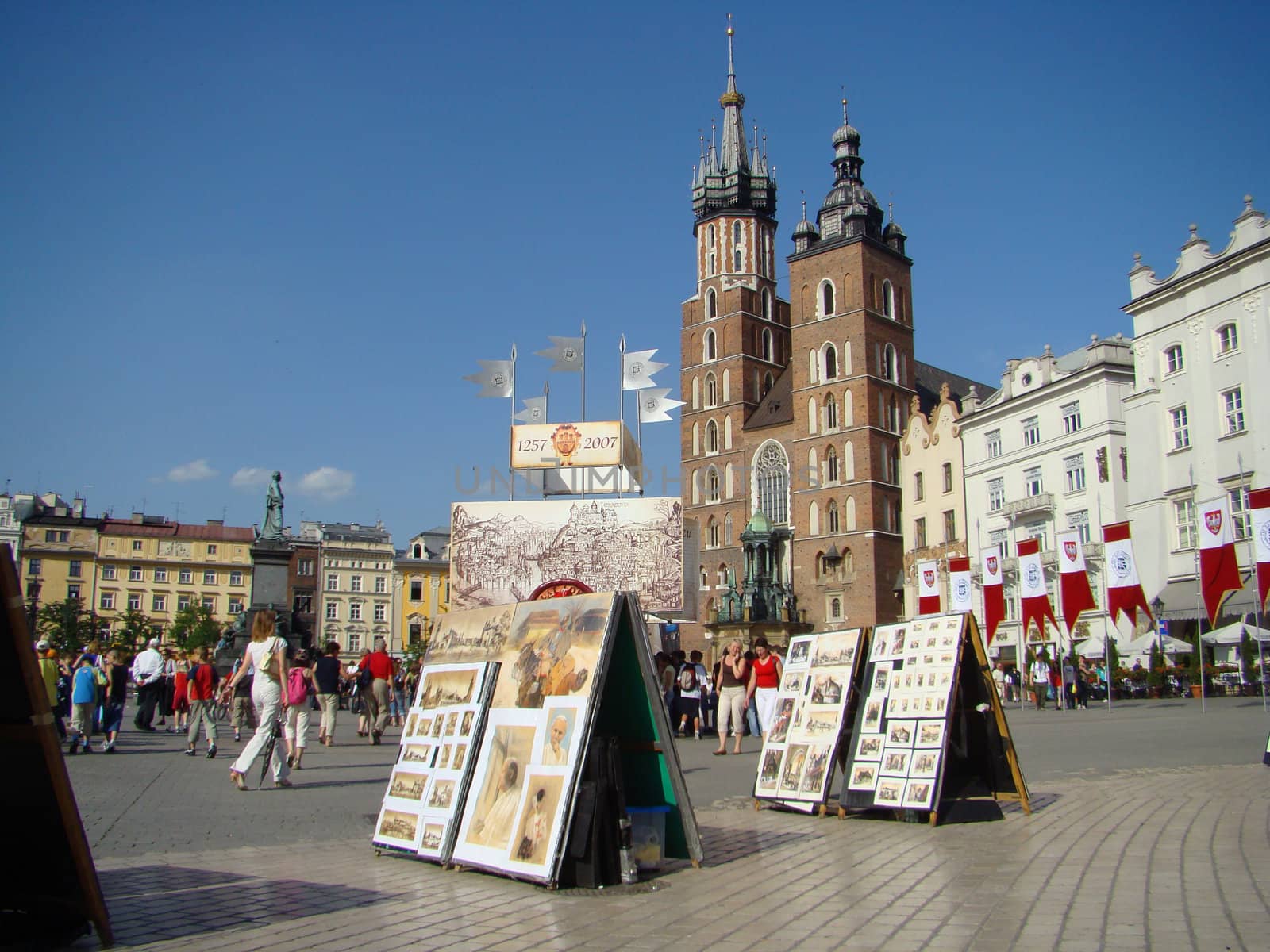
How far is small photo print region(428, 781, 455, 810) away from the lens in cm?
708


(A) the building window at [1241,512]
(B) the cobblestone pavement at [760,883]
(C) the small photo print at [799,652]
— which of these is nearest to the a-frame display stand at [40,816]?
(B) the cobblestone pavement at [760,883]

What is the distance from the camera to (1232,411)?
3559cm

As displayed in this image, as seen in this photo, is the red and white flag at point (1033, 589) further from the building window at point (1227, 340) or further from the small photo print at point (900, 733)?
the small photo print at point (900, 733)

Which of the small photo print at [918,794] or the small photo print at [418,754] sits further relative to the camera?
the small photo print at [918,794]

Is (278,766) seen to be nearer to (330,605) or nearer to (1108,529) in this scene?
(1108,529)

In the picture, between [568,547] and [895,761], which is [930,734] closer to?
[895,761]

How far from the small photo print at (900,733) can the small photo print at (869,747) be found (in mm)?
97

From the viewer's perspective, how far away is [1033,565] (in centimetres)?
3369

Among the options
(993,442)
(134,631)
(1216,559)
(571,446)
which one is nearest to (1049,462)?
(993,442)

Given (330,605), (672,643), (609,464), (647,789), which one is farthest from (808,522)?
(647,789)

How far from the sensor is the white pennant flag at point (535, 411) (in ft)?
109

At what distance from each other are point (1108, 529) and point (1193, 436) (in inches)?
401

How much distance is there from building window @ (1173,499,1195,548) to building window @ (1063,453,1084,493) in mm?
5894

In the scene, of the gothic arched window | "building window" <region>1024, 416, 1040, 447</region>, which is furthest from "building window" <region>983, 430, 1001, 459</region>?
the gothic arched window
